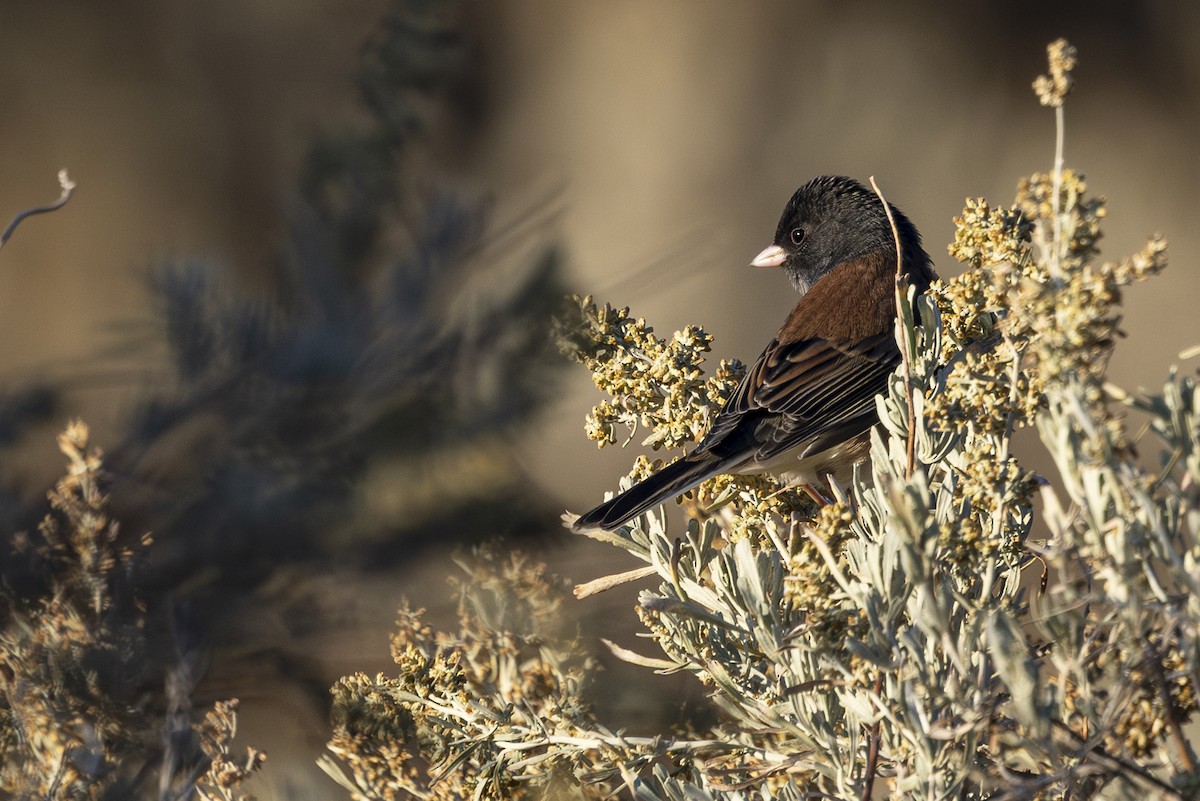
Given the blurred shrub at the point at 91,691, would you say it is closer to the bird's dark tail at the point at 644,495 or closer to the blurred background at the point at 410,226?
the blurred background at the point at 410,226

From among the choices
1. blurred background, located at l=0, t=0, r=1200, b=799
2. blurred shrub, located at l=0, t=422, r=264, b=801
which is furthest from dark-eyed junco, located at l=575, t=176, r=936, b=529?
blurred shrub, located at l=0, t=422, r=264, b=801

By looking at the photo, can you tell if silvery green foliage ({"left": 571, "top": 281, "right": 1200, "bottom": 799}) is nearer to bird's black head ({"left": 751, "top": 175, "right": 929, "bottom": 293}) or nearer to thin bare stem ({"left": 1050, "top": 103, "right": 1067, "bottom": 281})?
thin bare stem ({"left": 1050, "top": 103, "right": 1067, "bottom": 281})

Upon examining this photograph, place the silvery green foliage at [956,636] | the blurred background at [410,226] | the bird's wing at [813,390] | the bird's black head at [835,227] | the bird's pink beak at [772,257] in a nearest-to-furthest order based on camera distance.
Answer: the silvery green foliage at [956,636], the blurred background at [410,226], the bird's wing at [813,390], the bird's black head at [835,227], the bird's pink beak at [772,257]

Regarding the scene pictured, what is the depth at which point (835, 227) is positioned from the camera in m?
2.66

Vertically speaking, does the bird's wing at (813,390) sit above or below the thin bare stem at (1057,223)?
above

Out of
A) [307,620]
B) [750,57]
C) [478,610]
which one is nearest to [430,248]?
[307,620]

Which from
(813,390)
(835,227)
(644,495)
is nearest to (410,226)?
(644,495)

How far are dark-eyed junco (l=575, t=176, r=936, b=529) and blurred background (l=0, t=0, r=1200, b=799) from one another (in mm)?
214

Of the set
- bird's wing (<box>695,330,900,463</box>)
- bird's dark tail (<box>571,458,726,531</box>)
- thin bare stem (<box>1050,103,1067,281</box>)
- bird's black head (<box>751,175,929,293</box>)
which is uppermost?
bird's black head (<box>751,175,929,293</box>)

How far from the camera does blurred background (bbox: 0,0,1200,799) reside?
1.28m

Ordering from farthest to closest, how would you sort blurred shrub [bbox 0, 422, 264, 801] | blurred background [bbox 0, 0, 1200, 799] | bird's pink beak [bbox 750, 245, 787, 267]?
bird's pink beak [bbox 750, 245, 787, 267] < blurred background [bbox 0, 0, 1200, 799] < blurred shrub [bbox 0, 422, 264, 801]

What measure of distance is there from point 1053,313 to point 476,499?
858 millimetres

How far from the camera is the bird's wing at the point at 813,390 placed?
6.03 feet

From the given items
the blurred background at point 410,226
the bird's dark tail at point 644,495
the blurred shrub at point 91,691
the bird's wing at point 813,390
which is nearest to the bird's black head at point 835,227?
the blurred background at point 410,226
